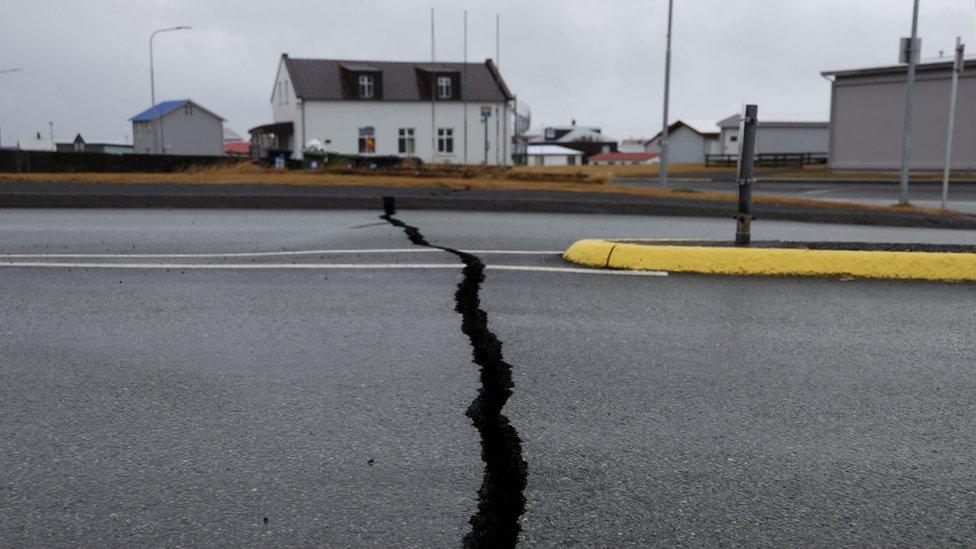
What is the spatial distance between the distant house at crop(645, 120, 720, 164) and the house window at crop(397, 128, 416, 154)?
2569cm

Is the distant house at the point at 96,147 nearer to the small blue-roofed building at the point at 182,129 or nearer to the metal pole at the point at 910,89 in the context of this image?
the small blue-roofed building at the point at 182,129

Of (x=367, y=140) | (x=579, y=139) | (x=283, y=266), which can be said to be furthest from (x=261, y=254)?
(x=579, y=139)

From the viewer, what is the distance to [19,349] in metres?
4.39

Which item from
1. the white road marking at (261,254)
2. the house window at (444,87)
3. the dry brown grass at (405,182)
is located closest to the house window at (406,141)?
the house window at (444,87)

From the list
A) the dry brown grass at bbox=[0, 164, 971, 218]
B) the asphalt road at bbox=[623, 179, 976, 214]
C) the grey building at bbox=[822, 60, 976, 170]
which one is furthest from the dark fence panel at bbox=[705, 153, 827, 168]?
the dry brown grass at bbox=[0, 164, 971, 218]

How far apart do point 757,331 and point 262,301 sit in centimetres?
304

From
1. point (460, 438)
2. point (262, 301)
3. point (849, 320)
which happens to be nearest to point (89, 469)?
point (460, 438)

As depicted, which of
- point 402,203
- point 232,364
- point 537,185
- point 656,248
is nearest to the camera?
point 232,364

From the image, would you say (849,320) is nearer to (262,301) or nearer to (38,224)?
(262,301)

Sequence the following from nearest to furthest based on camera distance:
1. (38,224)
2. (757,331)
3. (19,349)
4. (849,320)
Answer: (19,349), (757,331), (849,320), (38,224)

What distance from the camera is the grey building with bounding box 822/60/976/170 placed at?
3781 centimetres

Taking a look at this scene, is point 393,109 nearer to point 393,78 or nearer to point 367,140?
point 393,78

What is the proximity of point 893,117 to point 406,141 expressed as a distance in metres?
27.3

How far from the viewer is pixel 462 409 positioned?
3459 mm
